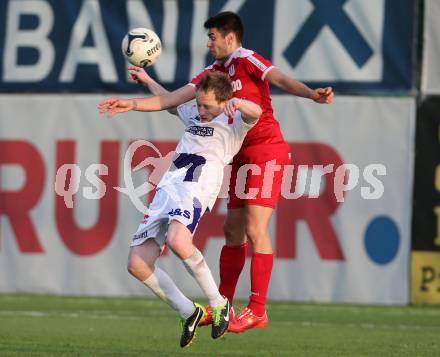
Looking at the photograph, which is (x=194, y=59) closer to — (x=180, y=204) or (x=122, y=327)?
(x=122, y=327)

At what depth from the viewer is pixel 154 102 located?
830 cm

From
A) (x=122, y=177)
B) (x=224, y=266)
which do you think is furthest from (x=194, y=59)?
(x=224, y=266)

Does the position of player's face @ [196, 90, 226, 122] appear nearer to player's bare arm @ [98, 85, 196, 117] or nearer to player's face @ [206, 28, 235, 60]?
player's bare arm @ [98, 85, 196, 117]

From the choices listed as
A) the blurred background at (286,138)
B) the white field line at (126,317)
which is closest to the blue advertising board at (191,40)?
the blurred background at (286,138)

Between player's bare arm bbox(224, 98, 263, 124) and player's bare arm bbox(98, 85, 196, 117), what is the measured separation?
0.53 m

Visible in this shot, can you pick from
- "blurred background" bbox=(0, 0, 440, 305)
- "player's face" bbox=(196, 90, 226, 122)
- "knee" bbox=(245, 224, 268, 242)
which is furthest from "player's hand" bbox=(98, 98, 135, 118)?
"blurred background" bbox=(0, 0, 440, 305)

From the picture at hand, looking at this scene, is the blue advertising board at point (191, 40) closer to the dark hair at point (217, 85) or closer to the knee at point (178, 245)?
the dark hair at point (217, 85)

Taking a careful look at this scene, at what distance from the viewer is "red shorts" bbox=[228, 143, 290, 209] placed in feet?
28.7

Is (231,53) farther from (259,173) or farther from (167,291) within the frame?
(167,291)

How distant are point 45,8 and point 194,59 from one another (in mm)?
1981

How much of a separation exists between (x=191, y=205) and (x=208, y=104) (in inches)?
28.5

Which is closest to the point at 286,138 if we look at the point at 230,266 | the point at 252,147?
the point at 230,266

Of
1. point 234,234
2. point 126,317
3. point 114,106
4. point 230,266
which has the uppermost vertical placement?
point 114,106

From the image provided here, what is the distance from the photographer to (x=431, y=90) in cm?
A: 1322
